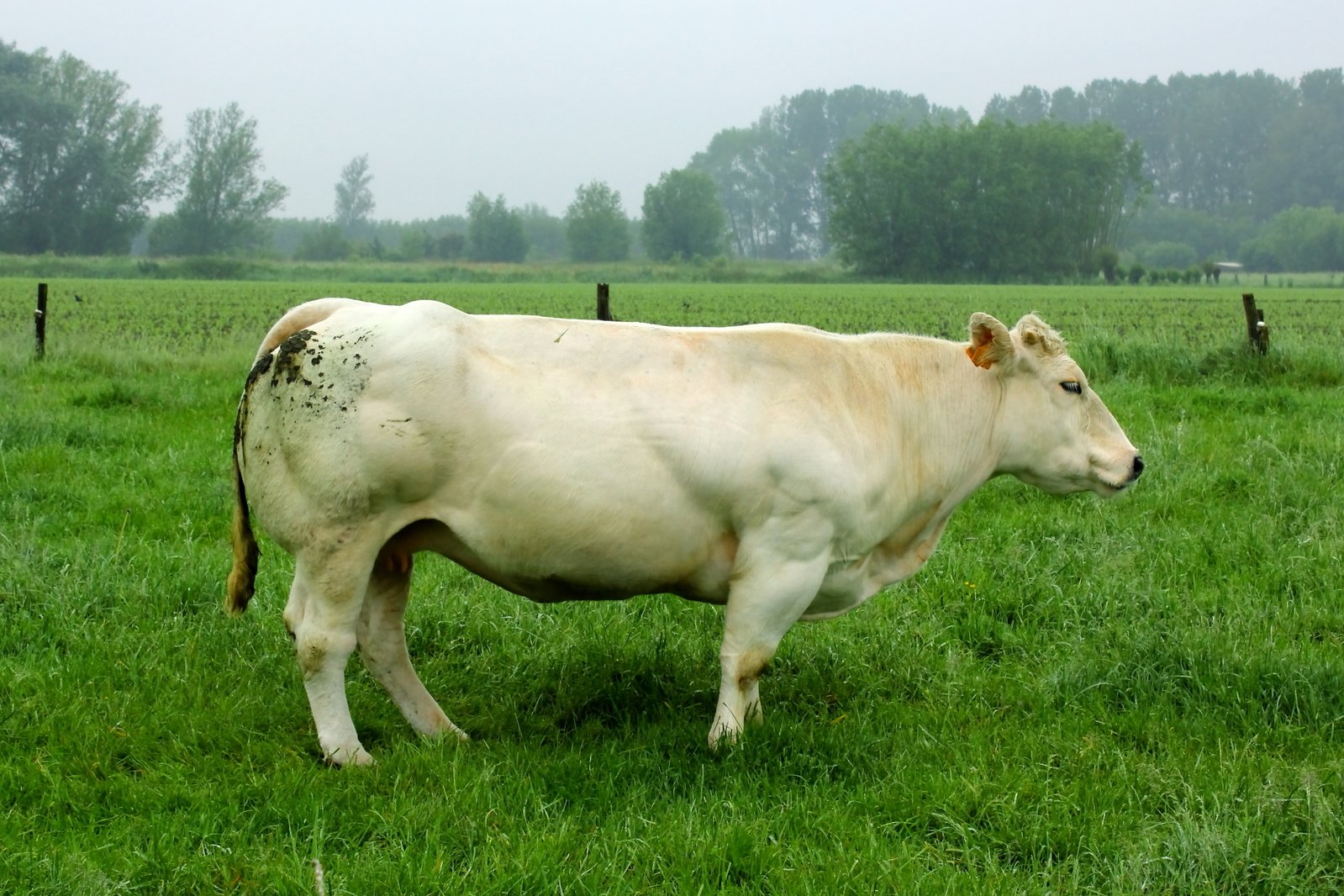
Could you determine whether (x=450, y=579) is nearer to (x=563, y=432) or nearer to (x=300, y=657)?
(x=300, y=657)

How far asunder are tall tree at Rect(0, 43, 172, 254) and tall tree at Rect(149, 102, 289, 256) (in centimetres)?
255

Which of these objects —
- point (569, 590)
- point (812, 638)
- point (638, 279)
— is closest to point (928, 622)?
point (812, 638)

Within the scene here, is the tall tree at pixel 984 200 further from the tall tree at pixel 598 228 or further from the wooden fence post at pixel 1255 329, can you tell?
the wooden fence post at pixel 1255 329

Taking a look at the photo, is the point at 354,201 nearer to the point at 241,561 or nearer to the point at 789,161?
the point at 789,161

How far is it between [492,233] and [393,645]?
95670mm

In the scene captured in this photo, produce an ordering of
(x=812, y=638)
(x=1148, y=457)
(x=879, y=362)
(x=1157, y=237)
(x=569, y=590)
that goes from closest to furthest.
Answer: (x=569, y=590), (x=879, y=362), (x=812, y=638), (x=1148, y=457), (x=1157, y=237)

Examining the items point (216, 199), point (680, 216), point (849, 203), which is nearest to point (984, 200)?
point (849, 203)

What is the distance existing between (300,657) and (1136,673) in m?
3.55

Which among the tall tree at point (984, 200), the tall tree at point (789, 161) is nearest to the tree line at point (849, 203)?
the tall tree at point (984, 200)

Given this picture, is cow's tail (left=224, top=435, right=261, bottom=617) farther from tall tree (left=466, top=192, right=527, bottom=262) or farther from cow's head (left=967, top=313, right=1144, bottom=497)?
tall tree (left=466, top=192, right=527, bottom=262)

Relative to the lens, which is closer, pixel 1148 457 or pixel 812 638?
pixel 812 638

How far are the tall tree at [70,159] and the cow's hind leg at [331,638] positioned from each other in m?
89.8

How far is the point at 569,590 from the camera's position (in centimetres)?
481

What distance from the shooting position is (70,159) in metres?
85.2
